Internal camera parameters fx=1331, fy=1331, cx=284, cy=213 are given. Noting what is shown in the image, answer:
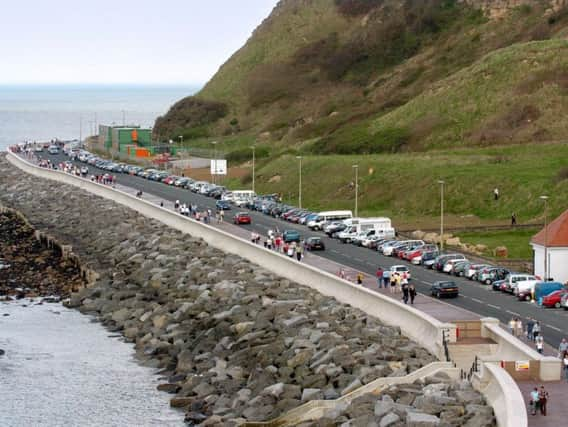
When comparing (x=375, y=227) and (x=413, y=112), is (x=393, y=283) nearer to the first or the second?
(x=375, y=227)

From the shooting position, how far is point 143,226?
8606 cm

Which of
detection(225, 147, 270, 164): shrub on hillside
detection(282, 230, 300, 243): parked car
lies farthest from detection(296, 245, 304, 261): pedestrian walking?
detection(225, 147, 270, 164): shrub on hillside

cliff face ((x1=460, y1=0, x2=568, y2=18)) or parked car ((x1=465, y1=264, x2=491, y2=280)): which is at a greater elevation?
cliff face ((x1=460, y1=0, x2=568, y2=18))

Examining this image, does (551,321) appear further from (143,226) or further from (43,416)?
(143,226)

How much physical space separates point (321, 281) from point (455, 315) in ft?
32.2

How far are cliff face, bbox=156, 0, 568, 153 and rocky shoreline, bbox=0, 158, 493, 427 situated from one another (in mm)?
48194

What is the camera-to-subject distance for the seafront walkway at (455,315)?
109 feet

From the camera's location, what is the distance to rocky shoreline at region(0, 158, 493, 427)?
41.7 metres

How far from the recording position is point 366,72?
175 m

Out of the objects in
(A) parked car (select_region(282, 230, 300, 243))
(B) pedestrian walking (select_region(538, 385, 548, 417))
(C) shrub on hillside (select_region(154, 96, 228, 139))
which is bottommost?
(B) pedestrian walking (select_region(538, 385, 548, 417))

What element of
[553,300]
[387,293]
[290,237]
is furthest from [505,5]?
[553,300]

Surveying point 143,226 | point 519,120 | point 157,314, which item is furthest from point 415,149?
point 157,314

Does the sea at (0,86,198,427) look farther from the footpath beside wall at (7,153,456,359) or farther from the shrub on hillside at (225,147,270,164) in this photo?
the shrub on hillside at (225,147,270,164)

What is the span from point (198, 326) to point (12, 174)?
82.6 m
